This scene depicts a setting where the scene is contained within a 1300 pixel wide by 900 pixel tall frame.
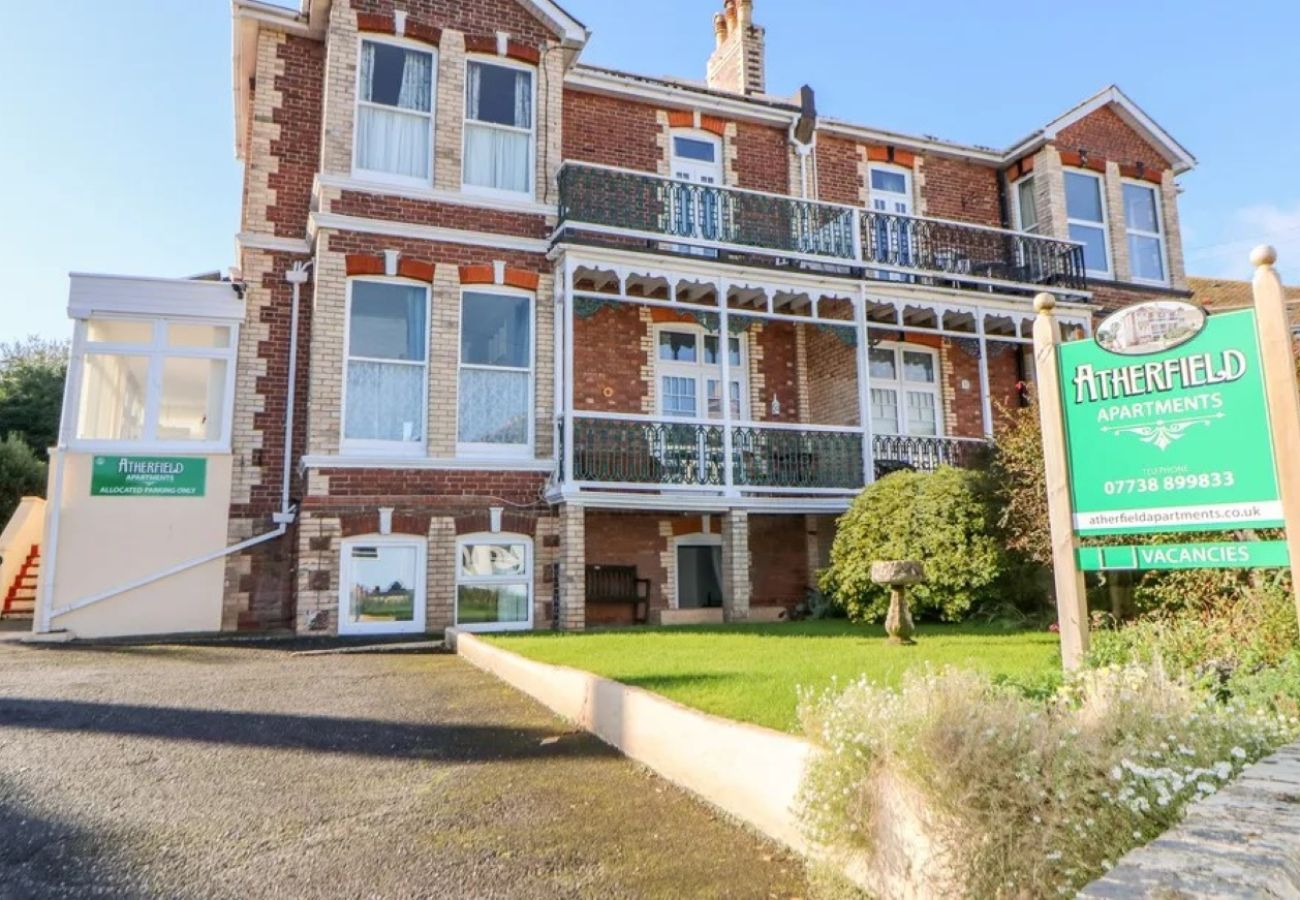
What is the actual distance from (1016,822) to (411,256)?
408 inches

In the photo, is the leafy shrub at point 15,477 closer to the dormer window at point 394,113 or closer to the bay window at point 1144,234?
the dormer window at point 394,113

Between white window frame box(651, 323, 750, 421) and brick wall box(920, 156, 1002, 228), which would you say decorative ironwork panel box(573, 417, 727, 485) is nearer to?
white window frame box(651, 323, 750, 421)

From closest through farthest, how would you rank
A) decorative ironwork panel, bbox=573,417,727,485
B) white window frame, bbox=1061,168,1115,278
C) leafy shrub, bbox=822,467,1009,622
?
1. leafy shrub, bbox=822,467,1009,622
2. decorative ironwork panel, bbox=573,417,727,485
3. white window frame, bbox=1061,168,1115,278

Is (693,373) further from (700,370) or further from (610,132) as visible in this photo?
(610,132)

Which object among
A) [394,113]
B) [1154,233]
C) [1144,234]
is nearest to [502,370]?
[394,113]

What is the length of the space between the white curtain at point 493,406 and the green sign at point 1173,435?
7742 millimetres

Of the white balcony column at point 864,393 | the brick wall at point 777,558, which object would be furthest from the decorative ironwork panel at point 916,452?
the brick wall at point 777,558

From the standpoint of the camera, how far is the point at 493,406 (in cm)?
1131

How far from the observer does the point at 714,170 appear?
14016mm

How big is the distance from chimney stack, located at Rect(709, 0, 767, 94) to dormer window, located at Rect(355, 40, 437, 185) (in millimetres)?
6762

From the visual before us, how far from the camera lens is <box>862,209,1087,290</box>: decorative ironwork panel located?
13609 millimetres

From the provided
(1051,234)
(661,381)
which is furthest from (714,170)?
(1051,234)

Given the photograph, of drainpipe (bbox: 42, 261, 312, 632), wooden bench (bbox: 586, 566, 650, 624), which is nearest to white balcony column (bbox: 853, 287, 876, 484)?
wooden bench (bbox: 586, 566, 650, 624)

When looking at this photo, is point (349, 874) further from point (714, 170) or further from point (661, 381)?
point (714, 170)
